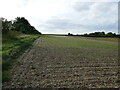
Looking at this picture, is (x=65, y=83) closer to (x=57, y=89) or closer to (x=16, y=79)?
(x=57, y=89)

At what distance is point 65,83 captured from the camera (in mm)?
5863

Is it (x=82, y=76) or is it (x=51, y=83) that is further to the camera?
(x=82, y=76)

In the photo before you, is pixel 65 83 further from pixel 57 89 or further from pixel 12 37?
pixel 12 37

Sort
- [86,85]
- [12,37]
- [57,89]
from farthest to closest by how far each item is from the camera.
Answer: [12,37] < [86,85] < [57,89]

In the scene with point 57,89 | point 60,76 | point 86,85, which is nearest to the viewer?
point 57,89

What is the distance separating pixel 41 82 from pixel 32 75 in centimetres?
112

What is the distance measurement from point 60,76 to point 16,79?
79.1 inches

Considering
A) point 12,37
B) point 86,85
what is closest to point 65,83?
point 86,85

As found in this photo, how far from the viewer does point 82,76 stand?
6.86 m

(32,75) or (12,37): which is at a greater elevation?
(12,37)

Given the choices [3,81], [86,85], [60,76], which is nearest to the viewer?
[86,85]

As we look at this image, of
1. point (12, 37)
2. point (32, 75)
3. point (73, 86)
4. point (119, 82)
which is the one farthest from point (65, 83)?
point (12, 37)

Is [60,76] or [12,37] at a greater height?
[12,37]

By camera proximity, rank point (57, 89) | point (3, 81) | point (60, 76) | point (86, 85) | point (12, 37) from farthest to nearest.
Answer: point (12, 37) → point (60, 76) → point (3, 81) → point (86, 85) → point (57, 89)
